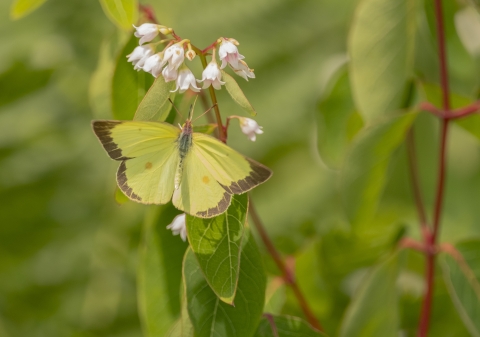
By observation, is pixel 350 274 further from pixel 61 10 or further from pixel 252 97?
pixel 61 10

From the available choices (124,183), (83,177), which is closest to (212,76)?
(124,183)

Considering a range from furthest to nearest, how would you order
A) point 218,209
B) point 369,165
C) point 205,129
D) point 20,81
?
point 20,81 < point 369,165 < point 205,129 < point 218,209

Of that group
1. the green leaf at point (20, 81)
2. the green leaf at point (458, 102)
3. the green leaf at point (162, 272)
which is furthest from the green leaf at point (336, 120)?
the green leaf at point (20, 81)

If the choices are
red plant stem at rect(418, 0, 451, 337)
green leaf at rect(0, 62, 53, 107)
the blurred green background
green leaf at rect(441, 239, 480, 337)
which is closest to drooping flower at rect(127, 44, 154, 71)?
red plant stem at rect(418, 0, 451, 337)

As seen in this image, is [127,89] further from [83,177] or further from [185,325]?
[83,177]

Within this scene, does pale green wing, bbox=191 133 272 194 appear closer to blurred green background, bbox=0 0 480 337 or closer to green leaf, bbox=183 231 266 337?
green leaf, bbox=183 231 266 337

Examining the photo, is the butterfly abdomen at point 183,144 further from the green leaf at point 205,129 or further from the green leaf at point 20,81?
the green leaf at point 20,81
